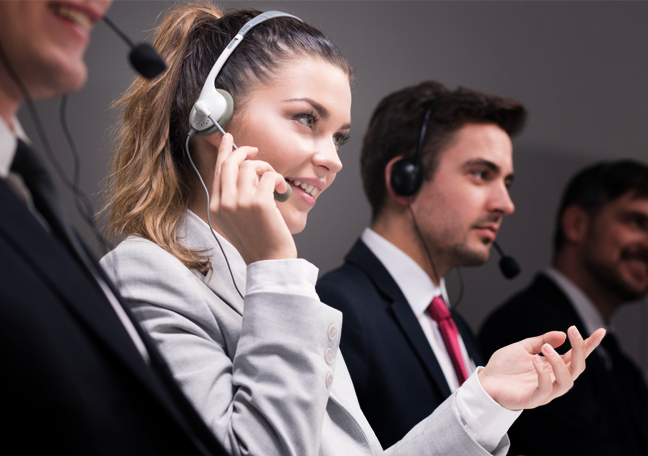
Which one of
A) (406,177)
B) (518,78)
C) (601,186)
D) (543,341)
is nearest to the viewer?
→ (543,341)

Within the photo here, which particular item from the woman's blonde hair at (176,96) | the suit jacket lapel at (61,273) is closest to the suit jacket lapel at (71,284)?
the suit jacket lapel at (61,273)

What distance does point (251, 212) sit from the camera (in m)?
0.71

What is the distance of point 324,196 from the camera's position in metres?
1.49

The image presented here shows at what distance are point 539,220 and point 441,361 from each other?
1.24 m

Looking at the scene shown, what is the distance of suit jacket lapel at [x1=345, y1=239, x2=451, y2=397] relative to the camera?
4.28 ft

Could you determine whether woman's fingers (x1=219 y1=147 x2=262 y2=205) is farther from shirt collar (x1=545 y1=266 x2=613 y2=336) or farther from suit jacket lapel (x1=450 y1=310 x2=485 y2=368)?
shirt collar (x1=545 y1=266 x2=613 y2=336)

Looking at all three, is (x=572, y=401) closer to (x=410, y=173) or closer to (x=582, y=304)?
(x=582, y=304)

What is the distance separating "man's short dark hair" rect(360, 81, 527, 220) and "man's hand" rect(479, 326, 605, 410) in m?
0.72

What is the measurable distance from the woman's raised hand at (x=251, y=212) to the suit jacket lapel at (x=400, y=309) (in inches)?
26.9

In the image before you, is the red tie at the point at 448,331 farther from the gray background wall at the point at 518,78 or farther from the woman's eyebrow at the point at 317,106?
the woman's eyebrow at the point at 317,106

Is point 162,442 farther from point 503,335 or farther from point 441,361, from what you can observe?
point 503,335

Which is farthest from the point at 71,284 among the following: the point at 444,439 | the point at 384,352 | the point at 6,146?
the point at 384,352

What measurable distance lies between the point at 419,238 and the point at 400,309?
0.27 meters

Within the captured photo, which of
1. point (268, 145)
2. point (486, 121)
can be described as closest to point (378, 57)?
point (486, 121)
